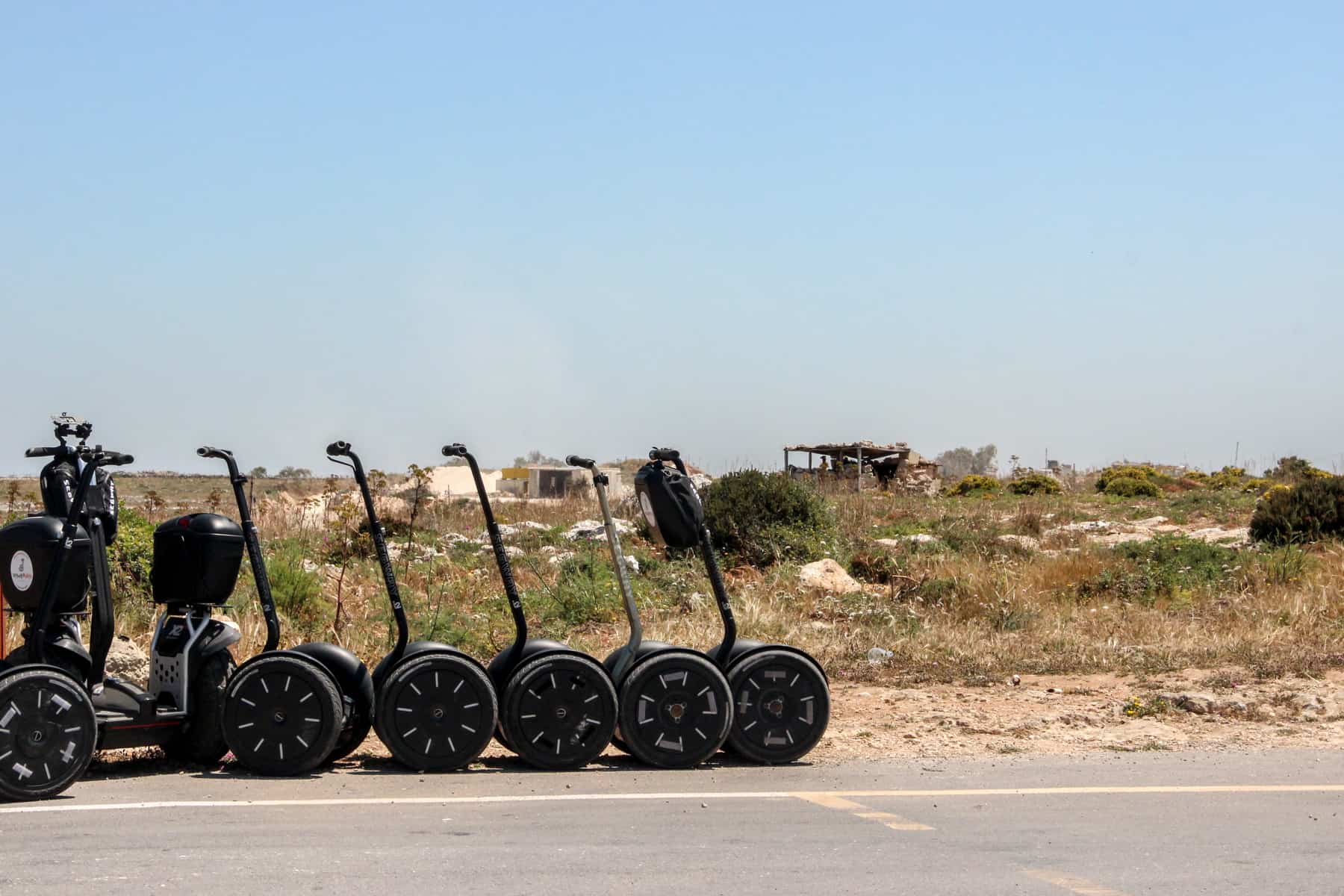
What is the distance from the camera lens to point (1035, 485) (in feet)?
150

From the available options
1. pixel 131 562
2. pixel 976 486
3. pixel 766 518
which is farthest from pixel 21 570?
pixel 976 486

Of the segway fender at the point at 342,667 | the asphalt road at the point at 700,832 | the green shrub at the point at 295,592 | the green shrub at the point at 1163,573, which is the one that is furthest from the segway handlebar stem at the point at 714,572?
the green shrub at the point at 1163,573

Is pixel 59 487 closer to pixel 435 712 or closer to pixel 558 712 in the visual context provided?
pixel 435 712

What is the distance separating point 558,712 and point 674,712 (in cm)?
71

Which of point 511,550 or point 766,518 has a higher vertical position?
point 766,518

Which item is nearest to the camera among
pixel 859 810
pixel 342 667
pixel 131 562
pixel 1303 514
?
pixel 859 810

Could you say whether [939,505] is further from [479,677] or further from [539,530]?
[479,677]

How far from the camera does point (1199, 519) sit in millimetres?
27922

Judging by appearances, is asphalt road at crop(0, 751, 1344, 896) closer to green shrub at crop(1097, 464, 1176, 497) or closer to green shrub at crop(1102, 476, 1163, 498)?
green shrub at crop(1102, 476, 1163, 498)

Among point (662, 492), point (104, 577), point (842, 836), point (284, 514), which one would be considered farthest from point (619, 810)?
point (284, 514)

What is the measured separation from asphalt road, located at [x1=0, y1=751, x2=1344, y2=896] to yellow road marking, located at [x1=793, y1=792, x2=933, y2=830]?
0.02m

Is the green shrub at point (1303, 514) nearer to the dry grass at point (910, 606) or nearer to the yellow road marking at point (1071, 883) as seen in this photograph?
the dry grass at point (910, 606)

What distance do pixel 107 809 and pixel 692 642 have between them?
625 cm

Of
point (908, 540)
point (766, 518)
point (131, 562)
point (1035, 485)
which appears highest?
point (1035, 485)
